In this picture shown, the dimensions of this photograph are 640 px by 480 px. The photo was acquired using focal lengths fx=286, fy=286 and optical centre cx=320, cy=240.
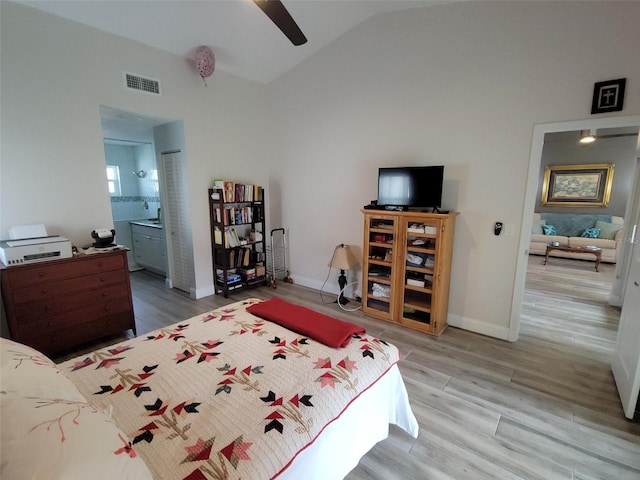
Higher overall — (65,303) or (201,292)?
(65,303)

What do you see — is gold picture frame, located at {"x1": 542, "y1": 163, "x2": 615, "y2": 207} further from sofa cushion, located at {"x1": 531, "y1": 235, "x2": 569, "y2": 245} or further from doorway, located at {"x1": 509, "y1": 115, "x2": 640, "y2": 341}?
doorway, located at {"x1": 509, "y1": 115, "x2": 640, "y2": 341}

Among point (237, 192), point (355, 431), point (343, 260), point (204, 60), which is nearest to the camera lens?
point (355, 431)

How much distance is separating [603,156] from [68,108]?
30.0ft

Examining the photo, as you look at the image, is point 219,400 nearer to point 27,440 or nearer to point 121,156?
point 27,440

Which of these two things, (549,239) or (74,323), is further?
(549,239)

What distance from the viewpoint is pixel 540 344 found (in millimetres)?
2848

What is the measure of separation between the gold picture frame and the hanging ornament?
744 cm

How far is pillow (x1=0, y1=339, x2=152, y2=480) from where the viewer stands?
65 cm

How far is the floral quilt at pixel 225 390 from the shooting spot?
101cm

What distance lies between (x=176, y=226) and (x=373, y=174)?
9.36 feet

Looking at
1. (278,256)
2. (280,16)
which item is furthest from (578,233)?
(280,16)

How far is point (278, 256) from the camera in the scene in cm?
485

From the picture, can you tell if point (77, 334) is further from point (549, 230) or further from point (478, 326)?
A: point (549, 230)

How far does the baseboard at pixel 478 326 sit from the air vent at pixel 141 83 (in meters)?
4.25
